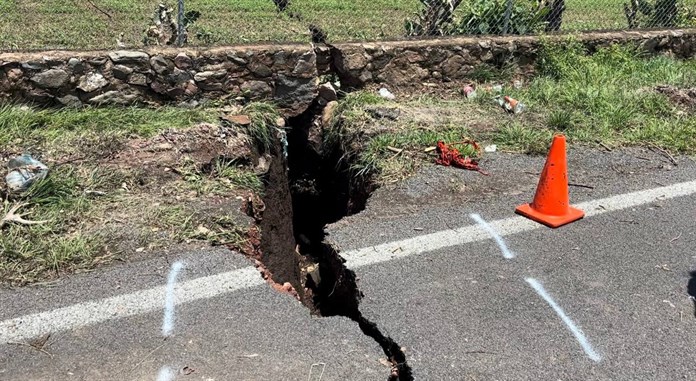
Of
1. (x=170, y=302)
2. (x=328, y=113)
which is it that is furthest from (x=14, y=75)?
(x=170, y=302)

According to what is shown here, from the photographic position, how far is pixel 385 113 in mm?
5879

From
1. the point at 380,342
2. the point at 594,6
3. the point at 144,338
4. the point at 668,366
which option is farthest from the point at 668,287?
the point at 594,6

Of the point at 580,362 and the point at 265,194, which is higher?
the point at 580,362

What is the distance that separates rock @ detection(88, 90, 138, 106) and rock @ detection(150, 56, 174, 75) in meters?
0.30

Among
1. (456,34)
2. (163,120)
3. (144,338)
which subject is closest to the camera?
(144,338)

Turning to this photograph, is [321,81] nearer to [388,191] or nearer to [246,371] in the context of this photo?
[388,191]

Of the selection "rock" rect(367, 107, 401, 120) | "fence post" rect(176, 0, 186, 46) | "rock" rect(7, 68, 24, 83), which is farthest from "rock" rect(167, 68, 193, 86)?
"rock" rect(367, 107, 401, 120)

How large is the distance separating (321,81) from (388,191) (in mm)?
2134

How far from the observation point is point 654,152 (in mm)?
5527

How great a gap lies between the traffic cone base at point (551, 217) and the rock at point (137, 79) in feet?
11.1

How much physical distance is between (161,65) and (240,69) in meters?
0.71

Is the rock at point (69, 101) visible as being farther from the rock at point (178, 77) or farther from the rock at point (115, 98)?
the rock at point (178, 77)

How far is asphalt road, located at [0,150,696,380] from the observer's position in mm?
2871

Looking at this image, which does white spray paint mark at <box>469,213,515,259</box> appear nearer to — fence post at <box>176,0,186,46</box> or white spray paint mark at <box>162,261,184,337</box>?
white spray paint mark at <box>162,261,184,337</box>
